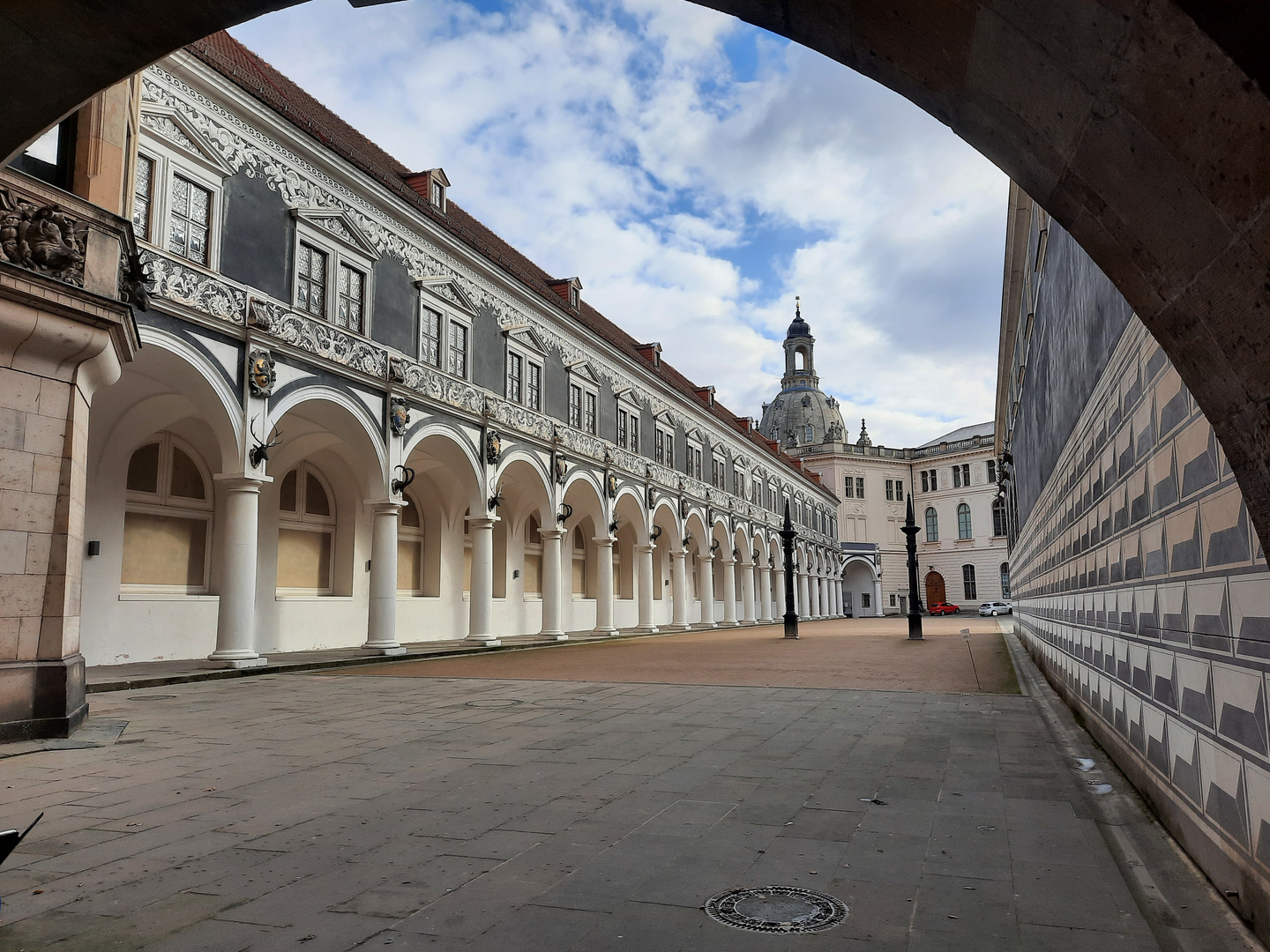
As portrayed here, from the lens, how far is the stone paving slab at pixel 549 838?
3.15 metres

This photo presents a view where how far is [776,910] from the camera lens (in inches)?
131

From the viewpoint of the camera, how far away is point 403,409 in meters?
18.8

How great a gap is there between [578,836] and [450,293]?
1839 centimetres

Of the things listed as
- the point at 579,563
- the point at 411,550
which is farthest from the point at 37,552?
the point at 579,563

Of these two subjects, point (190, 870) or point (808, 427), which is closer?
point (190, 870)

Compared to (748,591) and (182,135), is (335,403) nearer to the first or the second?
(182,135)

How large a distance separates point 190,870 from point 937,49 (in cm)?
428

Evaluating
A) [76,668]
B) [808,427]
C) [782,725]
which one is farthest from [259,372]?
[808,427]

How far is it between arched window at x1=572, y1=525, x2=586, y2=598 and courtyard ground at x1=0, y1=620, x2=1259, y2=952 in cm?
2381

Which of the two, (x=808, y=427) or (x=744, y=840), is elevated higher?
(x=808, y=427)

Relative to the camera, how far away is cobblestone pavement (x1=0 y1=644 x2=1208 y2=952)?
3.15 meters

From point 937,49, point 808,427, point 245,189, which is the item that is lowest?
point 937,49

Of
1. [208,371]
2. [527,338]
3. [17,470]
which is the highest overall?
[527,338]

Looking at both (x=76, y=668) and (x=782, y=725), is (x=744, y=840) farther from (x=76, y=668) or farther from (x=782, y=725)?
(x=76, y=668)
